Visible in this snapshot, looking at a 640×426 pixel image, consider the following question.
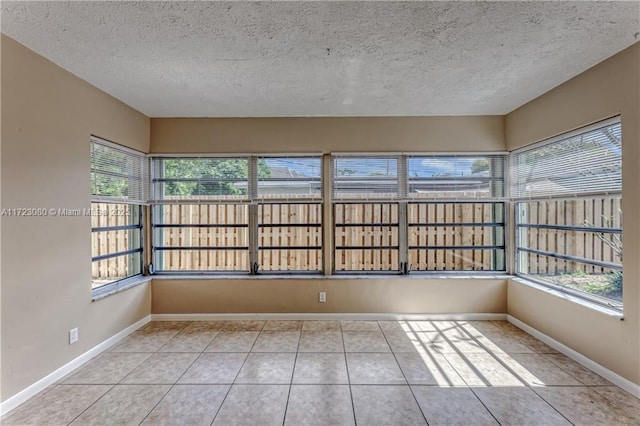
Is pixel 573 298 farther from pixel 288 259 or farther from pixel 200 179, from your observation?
pixel 200 179

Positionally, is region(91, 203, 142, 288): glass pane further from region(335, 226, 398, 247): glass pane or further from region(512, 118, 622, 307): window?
region(512, 118, 622, 307): window

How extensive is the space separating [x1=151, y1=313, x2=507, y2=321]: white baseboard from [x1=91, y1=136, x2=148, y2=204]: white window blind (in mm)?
1553

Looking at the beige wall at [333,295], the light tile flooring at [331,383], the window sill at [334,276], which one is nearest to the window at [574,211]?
the window sill at [334,276]

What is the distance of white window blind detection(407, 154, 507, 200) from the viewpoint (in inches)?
148

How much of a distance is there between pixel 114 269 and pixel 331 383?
2684mm

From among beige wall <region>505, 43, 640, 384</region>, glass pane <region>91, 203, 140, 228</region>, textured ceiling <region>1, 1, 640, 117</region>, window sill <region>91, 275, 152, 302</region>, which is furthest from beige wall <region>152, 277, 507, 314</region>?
textured ceiling <region>1, 1, 640, 117</region>

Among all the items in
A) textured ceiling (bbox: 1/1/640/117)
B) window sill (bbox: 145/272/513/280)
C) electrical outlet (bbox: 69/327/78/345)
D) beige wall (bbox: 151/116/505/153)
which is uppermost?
textured ceiling (bbox: 1/1/640/117)

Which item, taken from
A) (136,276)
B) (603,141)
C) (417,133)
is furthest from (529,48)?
(136,276)

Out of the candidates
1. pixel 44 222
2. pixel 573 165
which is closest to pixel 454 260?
pixel 573 165

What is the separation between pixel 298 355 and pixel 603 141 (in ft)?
10.9

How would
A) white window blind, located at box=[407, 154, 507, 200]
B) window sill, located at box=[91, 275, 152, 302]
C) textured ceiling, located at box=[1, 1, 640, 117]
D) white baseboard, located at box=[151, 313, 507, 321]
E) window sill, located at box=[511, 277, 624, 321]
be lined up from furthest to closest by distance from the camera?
1. white window blind, located at box=[407, 154, 507, 200]
2. white baseboard, located at box=[151, 313, 507, 321]
3. window sill, located at box=[91, 275, 152, 302]
4. window sill, located at box=[511, 277, 624, 321]
5. textured ceiling, located at box=[1, 1, 640, 117]

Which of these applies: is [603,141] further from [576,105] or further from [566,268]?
[566,268]

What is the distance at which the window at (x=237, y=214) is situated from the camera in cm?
379

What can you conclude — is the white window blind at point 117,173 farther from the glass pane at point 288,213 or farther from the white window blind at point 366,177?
the white window blind at point 366,177
